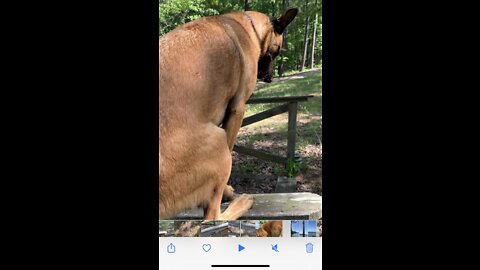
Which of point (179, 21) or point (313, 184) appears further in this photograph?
point (179, 21)

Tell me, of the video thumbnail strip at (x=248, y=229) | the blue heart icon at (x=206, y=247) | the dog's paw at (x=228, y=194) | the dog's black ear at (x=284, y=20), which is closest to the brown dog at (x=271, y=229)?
the video thumbnail strip at (x=248, y=229)

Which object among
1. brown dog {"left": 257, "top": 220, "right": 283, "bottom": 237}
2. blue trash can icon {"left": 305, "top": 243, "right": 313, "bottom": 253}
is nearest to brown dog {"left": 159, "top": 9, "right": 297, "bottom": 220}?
brown dog {"left": 257, "top": 220, "right": 283, "bottom": 237}

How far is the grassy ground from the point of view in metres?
2.68

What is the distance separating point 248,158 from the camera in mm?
3033

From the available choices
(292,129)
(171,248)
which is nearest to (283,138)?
(292,129)

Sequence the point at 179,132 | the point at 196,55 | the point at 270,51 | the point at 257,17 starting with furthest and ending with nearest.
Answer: the point at 270,51, the point at 257,17, the point at 196,55, the point at 179,132

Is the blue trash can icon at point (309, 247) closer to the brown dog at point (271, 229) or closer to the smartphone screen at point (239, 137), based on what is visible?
the smartphone screen at point (239, 137)

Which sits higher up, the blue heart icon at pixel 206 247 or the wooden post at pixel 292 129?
the wooden post at pixel 292 129

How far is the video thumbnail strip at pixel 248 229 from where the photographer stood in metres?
2.58

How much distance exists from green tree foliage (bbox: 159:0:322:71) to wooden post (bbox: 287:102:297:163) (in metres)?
0.33
